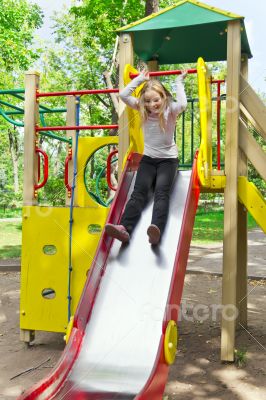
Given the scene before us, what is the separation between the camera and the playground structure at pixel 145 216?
362 centimetres

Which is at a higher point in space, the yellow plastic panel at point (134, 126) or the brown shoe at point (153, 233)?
the yellow plastic panel at point (134, 126)

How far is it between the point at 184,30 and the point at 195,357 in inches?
127

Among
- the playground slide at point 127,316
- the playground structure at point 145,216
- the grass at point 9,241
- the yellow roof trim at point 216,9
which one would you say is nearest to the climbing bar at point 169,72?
the playground structure at point 145,216

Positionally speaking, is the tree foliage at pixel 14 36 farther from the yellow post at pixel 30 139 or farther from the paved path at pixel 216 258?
the yellow post at pixel 30 139

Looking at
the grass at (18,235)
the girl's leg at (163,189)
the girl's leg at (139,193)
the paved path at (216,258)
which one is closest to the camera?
the girl's leg at (163,189)

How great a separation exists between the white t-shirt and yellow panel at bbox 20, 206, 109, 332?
86 centimetres

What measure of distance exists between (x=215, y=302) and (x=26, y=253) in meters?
3.04

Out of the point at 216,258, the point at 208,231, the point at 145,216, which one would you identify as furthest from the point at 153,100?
the point at 208,231

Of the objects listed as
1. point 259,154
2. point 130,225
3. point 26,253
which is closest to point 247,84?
point 259,154

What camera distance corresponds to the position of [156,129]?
4.39m

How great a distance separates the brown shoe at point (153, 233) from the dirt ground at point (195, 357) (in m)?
1.20

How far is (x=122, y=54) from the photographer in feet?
16.1

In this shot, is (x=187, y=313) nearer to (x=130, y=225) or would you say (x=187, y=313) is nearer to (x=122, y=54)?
(x=130, y=225)

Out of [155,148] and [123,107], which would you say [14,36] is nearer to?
[123,107]
